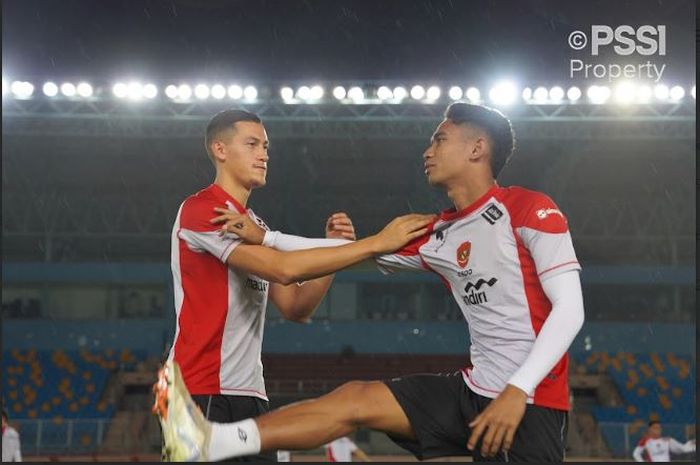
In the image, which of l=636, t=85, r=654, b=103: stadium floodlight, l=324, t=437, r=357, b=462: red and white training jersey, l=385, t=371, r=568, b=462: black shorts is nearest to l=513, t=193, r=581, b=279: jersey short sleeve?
l=385, t=371, r=568, b=462: black shorts

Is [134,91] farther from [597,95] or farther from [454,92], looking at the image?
[597,95]

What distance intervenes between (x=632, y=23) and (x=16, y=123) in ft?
48.5

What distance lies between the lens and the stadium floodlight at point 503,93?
20.7m

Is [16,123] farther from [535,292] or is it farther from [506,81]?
[535,292]

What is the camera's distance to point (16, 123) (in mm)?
22188

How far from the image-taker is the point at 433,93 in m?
20.6

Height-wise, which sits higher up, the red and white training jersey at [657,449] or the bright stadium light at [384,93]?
the bright stadium light at [384,93]

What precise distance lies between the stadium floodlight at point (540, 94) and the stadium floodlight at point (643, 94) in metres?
2.06

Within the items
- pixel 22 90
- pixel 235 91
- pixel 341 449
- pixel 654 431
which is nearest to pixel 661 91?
pixel 654 431

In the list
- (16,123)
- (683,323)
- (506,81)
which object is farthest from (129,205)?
(683,323)

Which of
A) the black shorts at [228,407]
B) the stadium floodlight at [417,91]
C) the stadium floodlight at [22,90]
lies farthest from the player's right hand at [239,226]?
the stadium floodlight at [22,90]

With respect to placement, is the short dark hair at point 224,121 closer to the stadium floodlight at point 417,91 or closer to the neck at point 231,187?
the neck at point 231,187

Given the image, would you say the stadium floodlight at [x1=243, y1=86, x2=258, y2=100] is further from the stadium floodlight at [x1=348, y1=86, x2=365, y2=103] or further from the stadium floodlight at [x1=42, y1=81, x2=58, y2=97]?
the stadium floodlight at [x1=42, y1=81, x2=58, y2=97]

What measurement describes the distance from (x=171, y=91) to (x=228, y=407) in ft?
56.0
